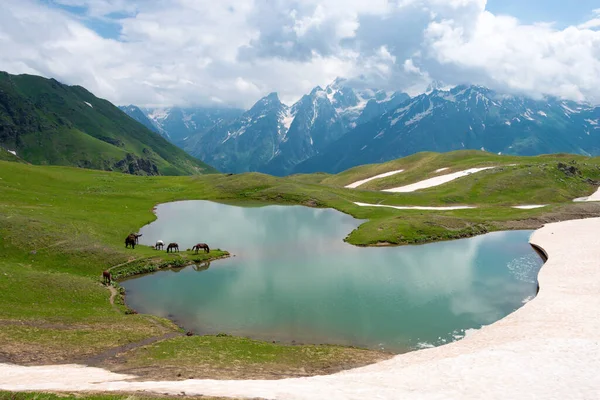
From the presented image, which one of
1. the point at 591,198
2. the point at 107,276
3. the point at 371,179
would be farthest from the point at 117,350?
the point at 371,179

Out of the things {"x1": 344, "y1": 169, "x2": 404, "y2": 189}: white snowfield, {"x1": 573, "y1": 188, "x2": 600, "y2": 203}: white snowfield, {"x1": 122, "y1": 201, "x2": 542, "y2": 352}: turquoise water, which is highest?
{"x1": 344, "y1": 169, "x2": 404, "y2": 189}: white snowfield

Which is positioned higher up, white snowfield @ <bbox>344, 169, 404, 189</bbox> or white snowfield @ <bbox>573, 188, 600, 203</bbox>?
white snowfield @ <bbox>344, 169, 404, 189</bbox>

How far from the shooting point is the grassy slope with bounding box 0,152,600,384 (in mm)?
30891

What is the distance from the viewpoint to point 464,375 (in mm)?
23891

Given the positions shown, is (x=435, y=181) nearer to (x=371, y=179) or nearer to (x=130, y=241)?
(x=371, y=179)

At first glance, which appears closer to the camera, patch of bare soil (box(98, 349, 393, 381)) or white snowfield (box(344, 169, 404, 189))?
patch of bare soil (box(98, 349, 393, 381))

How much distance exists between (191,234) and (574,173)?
135 metres

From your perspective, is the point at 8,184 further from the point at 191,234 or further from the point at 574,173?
the point at 574,173

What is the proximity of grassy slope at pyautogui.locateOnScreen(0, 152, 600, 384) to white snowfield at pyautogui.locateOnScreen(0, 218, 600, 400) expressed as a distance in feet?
14.0

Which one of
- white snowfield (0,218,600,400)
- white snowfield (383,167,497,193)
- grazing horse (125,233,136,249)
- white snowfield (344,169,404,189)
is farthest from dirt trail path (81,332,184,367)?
white snowfield (344,169,404,189)

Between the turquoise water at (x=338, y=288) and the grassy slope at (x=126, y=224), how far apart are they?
4.27 meters

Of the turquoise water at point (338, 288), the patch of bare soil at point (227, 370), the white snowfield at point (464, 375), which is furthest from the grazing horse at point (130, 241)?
the white snowfield at point (464, 375)

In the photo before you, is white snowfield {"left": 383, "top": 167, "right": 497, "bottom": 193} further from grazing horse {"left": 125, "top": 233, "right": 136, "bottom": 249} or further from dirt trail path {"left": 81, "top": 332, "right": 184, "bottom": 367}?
dirt trail path {"left": 81, "top": 332, "right": 184, "bottom": 367}

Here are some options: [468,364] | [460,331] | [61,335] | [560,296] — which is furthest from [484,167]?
[61,335]
